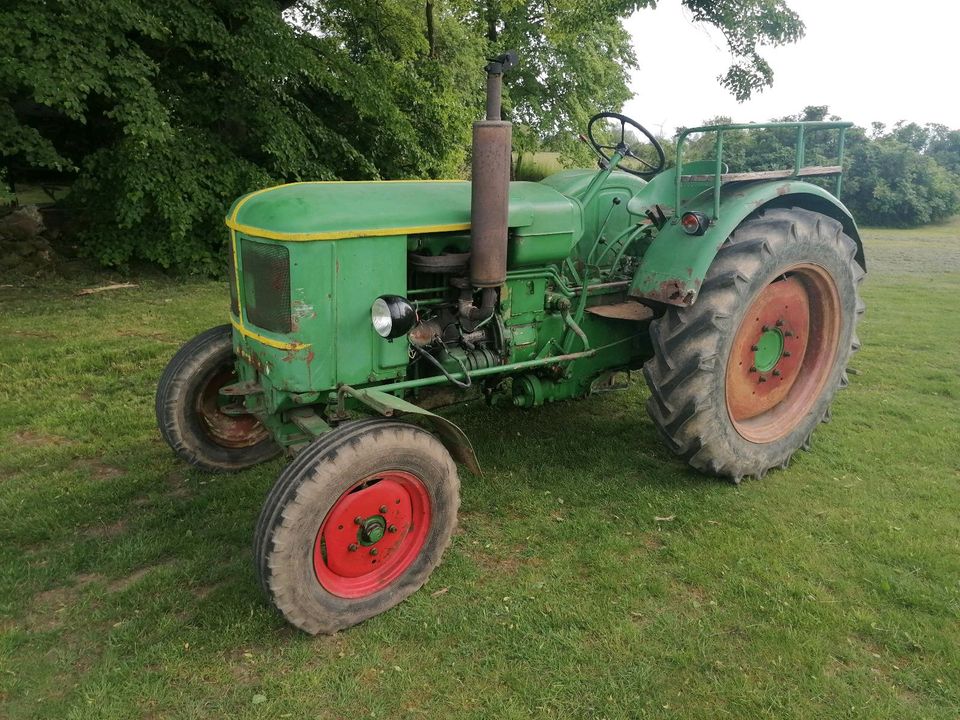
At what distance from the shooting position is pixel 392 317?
2.71 metres

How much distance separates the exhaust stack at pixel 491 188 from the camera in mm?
2707

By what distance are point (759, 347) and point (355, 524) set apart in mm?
2385

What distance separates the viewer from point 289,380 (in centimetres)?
277

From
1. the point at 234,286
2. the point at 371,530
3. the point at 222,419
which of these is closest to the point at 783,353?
the point at 371,530

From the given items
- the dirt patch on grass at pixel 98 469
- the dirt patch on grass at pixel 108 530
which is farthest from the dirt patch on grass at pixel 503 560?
the dirt patch on grass at pixel 98 469

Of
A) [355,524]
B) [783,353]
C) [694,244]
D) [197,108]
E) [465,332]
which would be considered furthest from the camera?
[197,108]

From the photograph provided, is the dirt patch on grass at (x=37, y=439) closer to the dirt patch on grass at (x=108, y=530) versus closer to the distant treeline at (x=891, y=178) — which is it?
the dirt patch on grass at (x=108, y=530)

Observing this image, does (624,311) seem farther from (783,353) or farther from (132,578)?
(132,578)

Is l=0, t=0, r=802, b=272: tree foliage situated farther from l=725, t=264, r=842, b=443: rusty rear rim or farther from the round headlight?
l=725, t=264, r=842, b=443: rusty rear rim

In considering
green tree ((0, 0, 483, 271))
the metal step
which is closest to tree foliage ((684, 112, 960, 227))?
green tree ((0, 0, 483, 271))

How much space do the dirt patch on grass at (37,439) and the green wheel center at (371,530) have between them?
2377mm

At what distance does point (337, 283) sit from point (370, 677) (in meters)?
1.44

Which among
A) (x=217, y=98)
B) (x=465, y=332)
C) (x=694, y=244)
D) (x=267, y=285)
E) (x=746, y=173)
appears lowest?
(x=465, y=332)

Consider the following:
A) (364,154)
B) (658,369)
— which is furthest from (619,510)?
(364,154)
